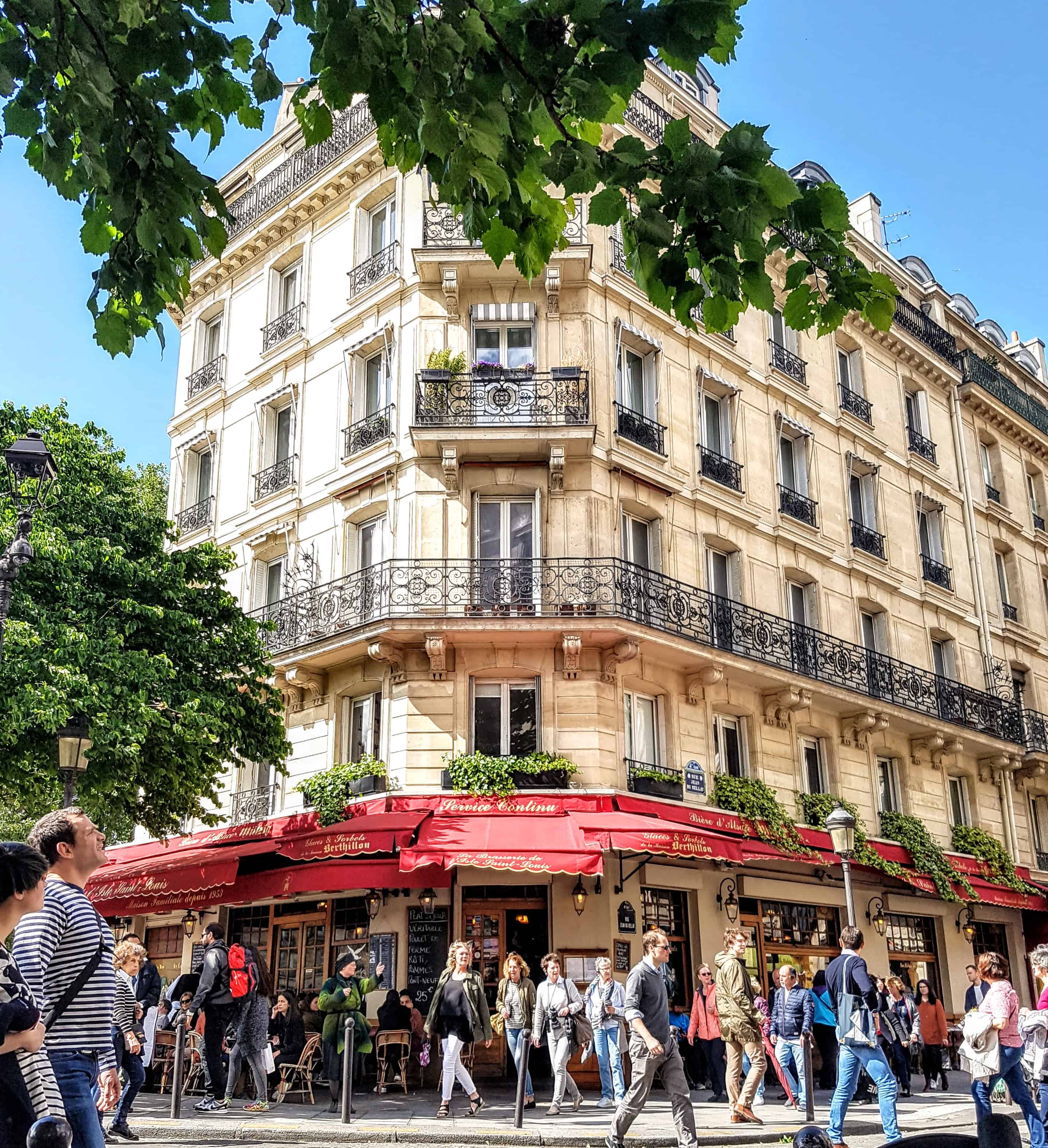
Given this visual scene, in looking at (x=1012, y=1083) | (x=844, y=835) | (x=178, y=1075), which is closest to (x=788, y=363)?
(x=844, y=835)

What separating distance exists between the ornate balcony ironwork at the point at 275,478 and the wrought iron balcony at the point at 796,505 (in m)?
9.20

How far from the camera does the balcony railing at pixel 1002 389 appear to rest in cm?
3019

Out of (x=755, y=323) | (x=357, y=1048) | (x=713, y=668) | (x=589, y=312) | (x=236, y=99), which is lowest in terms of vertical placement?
(x=357, y=1048)

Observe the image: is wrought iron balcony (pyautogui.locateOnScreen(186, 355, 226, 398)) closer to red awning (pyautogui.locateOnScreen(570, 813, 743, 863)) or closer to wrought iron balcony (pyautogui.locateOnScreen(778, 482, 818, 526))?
wrought iron balcony (pyautogui.locateOnScreen(778, 482, 818, 526))

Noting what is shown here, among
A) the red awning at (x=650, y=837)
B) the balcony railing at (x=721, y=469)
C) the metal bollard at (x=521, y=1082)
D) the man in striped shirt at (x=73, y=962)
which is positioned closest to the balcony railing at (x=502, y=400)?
the balcony railing at (x=721, y=469)

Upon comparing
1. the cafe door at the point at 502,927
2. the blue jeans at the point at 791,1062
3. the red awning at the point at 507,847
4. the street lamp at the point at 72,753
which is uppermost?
the street lamp at the point at 72,753

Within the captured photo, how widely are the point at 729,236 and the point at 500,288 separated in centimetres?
1617

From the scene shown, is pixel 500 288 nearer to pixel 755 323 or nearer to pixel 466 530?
pixel 466 530

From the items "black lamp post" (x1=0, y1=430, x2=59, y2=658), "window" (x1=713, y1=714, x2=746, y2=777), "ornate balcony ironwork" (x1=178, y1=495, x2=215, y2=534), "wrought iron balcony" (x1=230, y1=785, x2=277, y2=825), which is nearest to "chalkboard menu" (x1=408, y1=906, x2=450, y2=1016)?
"wrought iron balcony" (x1=230, y1=785, x2=277, y2=825)

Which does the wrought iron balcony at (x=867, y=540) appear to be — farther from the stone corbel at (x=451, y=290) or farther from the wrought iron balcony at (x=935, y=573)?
the stone corbel at (x=451, y=290)

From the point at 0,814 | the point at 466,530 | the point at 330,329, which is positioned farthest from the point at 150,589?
the point at 0,814

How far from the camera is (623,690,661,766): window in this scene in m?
18.4

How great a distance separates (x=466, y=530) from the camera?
1872 centimetres

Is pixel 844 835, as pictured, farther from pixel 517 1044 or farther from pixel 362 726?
pixel 362 726
